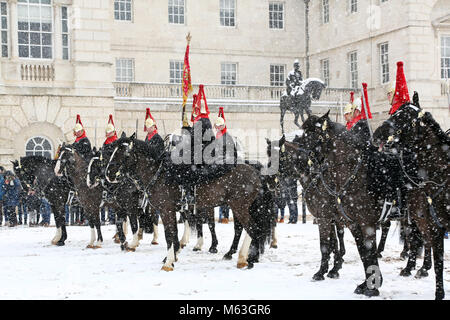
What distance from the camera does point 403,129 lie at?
284 inches

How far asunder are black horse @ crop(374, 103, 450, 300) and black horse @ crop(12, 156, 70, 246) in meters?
8.31

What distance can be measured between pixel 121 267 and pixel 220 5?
25.5 m

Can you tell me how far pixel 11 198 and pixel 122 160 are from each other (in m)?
10.1

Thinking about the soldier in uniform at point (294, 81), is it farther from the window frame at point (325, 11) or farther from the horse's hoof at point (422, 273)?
the horse's hoof at point (422, 273)

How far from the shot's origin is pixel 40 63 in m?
22.6

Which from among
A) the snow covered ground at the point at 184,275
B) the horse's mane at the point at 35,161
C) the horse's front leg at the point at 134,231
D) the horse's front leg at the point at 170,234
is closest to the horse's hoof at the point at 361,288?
the snow covered ground at the point at 184,275

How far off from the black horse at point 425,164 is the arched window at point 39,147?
17.6 meters

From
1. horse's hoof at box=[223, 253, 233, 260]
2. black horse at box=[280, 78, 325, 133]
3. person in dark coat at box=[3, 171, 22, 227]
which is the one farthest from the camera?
black horse at box=[280, 78, 325, 133]

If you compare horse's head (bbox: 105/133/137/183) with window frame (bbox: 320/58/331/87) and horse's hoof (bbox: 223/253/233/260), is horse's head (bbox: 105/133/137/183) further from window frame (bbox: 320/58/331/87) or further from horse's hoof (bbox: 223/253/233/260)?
window frame (bbox: 320/58/331/87)

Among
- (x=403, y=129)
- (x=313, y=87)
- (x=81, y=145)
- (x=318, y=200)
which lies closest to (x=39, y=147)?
(x=81, y=145)

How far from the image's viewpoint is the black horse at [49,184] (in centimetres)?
1339

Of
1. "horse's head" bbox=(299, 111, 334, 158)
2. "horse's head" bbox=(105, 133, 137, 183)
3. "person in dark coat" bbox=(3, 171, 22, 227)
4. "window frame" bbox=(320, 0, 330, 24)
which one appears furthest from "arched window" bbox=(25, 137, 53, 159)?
"window frame" bbox=(320, 0, 330, 24)

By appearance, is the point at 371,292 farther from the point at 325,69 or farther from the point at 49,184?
the point at 325,69

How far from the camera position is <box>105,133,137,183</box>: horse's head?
994 cm
